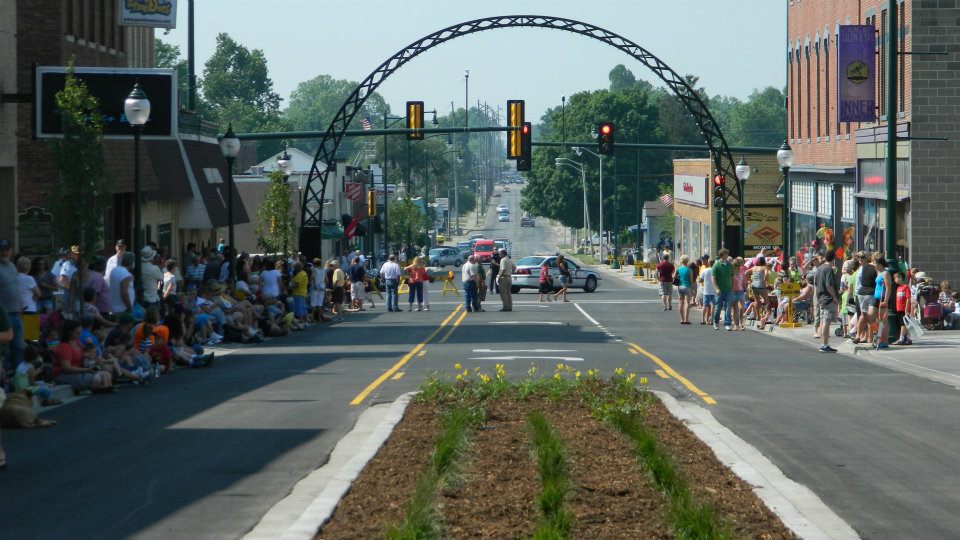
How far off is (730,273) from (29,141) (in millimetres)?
17626

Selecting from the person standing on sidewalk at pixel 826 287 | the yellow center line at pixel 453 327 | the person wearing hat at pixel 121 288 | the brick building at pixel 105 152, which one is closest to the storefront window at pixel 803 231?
the yellow center line at pixel 453 327

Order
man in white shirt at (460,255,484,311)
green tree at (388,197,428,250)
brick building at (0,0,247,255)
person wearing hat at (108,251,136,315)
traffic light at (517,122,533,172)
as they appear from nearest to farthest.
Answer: person wearing hat at (108,251,136,315)
brick building at (0,0,247,255)
man in white shirt at (460,255,484,311)
traffic light at (517,122,533,172)
green tree at (388,197,428,250)

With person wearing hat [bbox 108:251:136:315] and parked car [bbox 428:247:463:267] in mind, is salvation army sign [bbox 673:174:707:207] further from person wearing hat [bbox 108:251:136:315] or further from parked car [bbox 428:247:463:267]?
person wearing hat [bbox 108:251:136:315]

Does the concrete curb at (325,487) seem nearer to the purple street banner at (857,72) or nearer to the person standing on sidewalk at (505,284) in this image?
the purple street banner at (857,72)

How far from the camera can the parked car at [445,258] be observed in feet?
336

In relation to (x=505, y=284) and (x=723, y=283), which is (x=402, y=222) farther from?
(x=723, y=283)

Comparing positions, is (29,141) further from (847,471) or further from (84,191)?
(847,471)

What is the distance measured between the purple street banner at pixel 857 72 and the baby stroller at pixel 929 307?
8.76m

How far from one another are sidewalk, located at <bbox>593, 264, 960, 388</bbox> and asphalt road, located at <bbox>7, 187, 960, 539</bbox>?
23.9 inches

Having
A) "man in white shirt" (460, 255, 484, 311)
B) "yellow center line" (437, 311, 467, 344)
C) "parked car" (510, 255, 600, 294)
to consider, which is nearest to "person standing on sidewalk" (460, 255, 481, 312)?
"man in white shirt" (460, 255, 484, 311)

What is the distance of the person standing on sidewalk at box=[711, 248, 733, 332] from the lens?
34.5m

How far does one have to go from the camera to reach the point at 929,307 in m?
31.5

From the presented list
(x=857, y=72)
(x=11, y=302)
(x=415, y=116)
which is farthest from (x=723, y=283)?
(x=415, y=116)

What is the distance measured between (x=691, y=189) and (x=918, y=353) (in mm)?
59649
